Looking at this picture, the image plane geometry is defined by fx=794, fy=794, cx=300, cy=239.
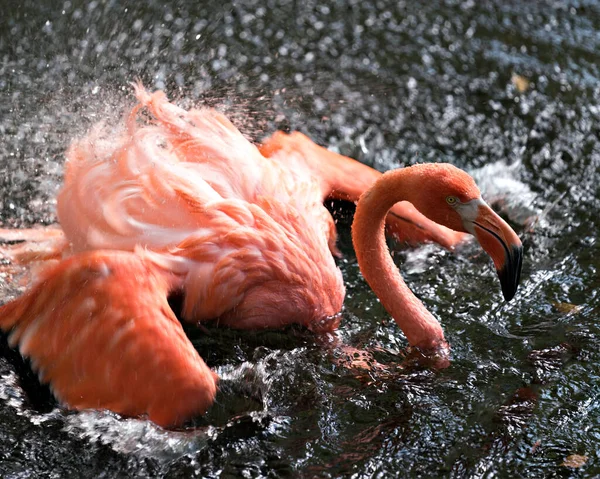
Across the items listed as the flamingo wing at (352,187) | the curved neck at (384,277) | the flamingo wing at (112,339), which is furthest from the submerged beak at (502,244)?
the flamingo wing at (112,339)

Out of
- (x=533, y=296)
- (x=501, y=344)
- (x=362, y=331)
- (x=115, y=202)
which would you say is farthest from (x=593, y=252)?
(x=115, y=202)

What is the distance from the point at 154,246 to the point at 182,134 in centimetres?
61

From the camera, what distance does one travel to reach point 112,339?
2.83 meters

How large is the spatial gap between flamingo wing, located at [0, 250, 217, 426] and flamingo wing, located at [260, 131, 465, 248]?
1.15 m

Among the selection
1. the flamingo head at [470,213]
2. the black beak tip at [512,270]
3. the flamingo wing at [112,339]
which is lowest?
the flamingo wing at [112,339]

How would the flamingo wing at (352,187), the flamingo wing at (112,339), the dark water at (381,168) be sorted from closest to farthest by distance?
1. the flamingo wing at (112,339)
2. the dark water at (381,168)
3. the flamingo wing at (352,187)

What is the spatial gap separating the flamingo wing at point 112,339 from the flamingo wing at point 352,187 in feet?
3.76

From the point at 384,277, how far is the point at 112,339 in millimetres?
1210

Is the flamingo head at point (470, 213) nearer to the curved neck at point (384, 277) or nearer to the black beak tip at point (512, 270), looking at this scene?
the black beak tip at point (512, 270)

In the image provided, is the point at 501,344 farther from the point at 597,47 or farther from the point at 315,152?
the point at 597,47

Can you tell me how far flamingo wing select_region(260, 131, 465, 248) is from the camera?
13.2ft

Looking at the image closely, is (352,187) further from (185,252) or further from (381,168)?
(185,252)

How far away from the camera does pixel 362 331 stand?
144 inches

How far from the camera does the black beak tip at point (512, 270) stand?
9.71 ft
